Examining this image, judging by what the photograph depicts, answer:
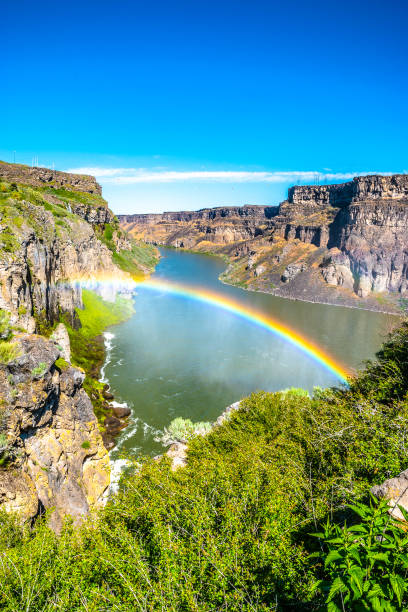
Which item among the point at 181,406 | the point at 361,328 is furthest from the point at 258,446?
the point at 361,328

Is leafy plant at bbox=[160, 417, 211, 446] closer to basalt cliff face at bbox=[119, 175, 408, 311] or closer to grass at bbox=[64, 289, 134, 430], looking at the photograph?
grass at bbox=[64, 289, 134, 430]

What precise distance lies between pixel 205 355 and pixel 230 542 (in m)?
46.4

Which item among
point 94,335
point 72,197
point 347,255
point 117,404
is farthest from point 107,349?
point 347,255

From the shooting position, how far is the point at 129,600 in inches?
284

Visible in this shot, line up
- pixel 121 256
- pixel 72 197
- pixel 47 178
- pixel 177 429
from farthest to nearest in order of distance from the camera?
pixel 121 256 < pixel 47 178 < pixel 72 197 < pixel 177 429

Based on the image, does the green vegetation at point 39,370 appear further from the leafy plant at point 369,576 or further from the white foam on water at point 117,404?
the white foam on water at point 117,404

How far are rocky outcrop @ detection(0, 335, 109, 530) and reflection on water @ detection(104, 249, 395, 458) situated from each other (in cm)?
852

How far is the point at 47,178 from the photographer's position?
113312 millimetres

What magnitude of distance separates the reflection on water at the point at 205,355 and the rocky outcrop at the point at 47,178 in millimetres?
52871

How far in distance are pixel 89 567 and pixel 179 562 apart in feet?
8.86

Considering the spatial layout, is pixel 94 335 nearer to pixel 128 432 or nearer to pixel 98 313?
pixel 98 313

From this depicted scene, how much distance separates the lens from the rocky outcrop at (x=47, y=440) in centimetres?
1540

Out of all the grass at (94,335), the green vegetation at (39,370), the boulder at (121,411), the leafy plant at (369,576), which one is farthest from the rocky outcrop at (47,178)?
the leafy plant at (369,576)

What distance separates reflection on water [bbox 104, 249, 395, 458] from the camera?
37875 mm
